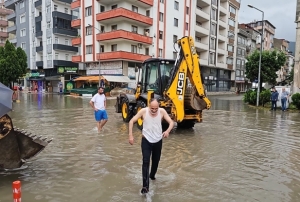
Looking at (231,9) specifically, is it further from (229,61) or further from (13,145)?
(13,145)

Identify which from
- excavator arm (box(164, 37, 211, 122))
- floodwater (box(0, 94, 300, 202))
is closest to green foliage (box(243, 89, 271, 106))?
floodwater (box(0, 94, 300, 202))

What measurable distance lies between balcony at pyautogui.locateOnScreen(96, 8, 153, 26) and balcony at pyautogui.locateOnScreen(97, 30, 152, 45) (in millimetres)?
1859

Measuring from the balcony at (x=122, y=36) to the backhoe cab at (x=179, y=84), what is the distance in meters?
24.2

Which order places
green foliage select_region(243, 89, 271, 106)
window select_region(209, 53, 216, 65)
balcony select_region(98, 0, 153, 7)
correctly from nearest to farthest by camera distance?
green foliage select_region(243, 89, 271, 106), balcony select_region(98, 0, 153, 7), window select_region(209, 53, 216, 65)

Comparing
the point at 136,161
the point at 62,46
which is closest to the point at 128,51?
the point at 62,46

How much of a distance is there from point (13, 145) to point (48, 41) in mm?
43929

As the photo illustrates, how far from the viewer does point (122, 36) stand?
109ft

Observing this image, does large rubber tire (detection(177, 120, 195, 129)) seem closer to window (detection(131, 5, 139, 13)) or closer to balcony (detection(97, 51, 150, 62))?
balcony (detection(97, 51, 150, 62))

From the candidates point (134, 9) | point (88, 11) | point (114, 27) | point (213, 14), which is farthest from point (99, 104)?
point (213, 14)

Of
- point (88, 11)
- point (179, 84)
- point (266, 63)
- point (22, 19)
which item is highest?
point (22, 19)

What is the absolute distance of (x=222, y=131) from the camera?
10.4m

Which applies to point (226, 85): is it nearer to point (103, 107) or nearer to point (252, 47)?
point (252, 47)

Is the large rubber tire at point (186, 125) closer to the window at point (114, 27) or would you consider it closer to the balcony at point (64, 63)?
the window at point (114, 27)

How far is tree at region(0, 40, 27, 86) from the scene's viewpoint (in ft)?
108
